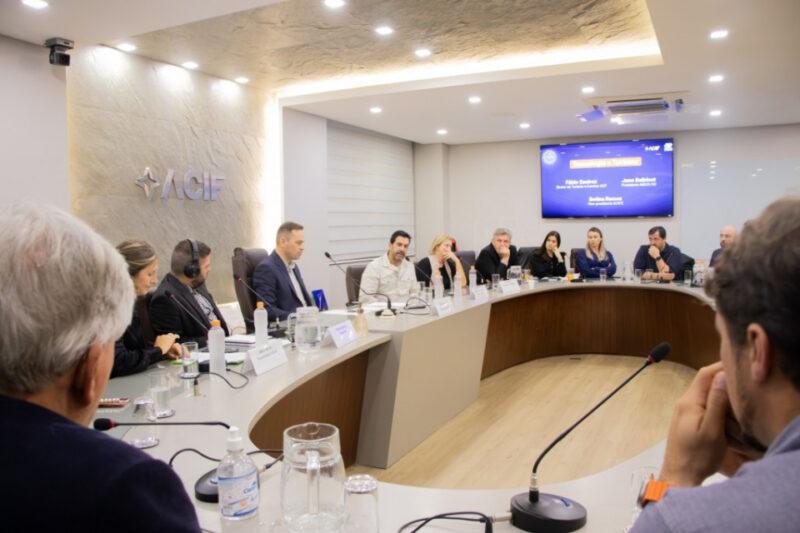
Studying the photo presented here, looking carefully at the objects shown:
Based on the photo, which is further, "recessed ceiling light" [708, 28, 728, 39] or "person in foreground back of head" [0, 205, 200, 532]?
"recessed ceiling light" [708, 28, 728, 39]

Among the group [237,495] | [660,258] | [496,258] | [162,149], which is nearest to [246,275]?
[162,149]

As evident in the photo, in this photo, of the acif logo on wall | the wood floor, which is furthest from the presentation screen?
the acif logo on wall

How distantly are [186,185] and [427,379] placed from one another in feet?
10.1

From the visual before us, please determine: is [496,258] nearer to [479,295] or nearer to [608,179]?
[479,295]

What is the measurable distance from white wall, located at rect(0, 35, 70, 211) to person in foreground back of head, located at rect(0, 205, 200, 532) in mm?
3644

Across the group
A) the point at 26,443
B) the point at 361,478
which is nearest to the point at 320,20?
the point at 361,478

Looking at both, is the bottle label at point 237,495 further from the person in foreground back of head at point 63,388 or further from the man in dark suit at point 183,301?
the man in dark suit at point 183,301

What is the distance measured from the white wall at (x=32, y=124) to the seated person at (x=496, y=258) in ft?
11.6

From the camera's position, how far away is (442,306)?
385 centimetres

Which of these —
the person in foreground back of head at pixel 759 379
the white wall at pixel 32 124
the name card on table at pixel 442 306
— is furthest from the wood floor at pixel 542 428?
the white wall at pixel 32 124

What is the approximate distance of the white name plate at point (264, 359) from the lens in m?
2.44

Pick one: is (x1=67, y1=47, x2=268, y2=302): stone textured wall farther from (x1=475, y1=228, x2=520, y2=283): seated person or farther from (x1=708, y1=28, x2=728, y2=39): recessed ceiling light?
(x1=708, y1=28, x2=728, y2=39): recessed ceiling light

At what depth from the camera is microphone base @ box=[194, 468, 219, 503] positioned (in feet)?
4.41

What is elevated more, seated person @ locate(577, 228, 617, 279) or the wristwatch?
seated person @ locate(577, 228, 617, 279)
